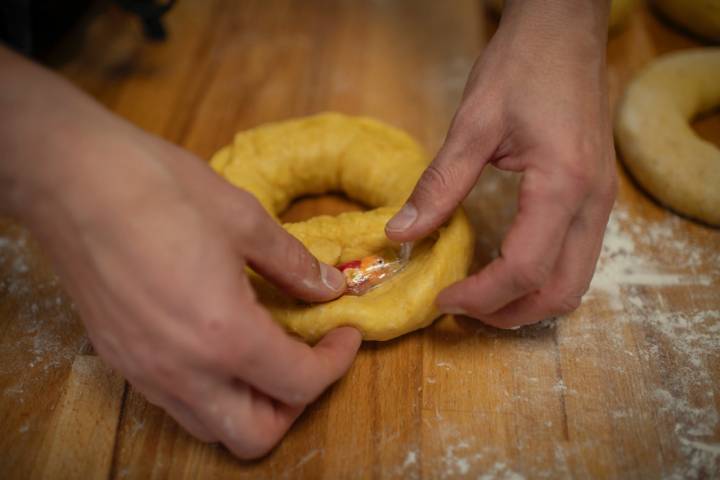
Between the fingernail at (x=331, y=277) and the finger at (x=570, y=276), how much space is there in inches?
14.9

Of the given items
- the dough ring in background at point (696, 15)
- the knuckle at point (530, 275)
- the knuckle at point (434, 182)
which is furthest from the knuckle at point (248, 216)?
the dough ring in background at point (696, 15)

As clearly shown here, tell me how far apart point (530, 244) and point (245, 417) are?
2.08 ft

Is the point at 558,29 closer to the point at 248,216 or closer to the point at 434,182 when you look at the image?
the point at 434,182

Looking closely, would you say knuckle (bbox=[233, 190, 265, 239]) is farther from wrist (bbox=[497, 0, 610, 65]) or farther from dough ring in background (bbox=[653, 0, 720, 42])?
dough ring in background (bbox=[653, 0, 720, 42])

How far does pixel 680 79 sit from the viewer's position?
189 cm

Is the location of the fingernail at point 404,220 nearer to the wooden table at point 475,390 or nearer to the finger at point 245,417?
the wooden table at point 475,390

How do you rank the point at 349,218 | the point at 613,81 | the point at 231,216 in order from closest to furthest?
the point at 231,216
the point at 349,218
the point at 613,81

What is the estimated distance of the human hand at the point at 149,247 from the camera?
3.04 ft

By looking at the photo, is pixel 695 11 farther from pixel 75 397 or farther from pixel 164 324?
pixel 75 397

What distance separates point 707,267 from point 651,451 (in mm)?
590

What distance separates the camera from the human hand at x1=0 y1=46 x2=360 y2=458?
3.04ft

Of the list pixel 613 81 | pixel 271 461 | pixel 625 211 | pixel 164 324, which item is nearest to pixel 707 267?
A: pixel 625 211

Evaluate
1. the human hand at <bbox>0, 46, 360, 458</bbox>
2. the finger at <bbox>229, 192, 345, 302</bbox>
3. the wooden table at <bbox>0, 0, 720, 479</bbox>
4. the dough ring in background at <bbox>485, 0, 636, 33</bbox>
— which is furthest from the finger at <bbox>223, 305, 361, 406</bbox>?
the dough ring in background at <bbox>485, 0, 636, 33</bbox>

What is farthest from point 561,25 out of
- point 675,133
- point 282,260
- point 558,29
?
point 282,260
